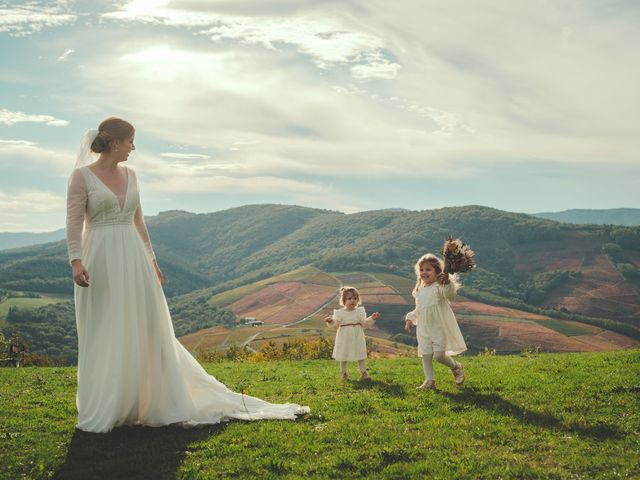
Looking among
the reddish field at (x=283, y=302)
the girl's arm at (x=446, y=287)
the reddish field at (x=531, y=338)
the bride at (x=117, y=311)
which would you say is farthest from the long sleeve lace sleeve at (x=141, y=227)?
the reddish field at (x=283, y=302)

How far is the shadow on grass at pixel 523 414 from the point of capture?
6636 millimetres

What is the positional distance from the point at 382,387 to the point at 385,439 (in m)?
3.75

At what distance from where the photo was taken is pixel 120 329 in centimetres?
704

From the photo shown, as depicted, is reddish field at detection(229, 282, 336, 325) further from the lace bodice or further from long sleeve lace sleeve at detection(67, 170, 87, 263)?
long sleeve lace sleeve at detection(67, 170, 87, 263)

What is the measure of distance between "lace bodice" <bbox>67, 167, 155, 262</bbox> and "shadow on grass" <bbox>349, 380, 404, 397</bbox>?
5.28 meters

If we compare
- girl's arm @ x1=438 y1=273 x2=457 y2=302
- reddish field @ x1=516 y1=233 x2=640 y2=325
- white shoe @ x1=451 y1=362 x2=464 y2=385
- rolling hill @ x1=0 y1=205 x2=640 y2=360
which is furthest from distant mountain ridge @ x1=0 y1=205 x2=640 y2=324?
girl's arm @ x1=438 y1=273 x2=457 y2=302

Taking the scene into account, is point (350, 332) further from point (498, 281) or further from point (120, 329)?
point (498, 281)

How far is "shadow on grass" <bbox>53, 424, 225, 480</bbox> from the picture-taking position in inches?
220

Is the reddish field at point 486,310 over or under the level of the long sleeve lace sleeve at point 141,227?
under

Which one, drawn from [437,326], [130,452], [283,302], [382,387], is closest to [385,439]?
[130,452]

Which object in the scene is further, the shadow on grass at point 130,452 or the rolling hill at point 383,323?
the rolling hill at point 383,323

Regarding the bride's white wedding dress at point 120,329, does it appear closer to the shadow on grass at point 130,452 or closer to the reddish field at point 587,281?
the shadow on grass at point 130,452

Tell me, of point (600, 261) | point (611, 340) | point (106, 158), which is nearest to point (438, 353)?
point (106, 158)

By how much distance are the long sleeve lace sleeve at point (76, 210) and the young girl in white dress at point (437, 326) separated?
5.76 meters
